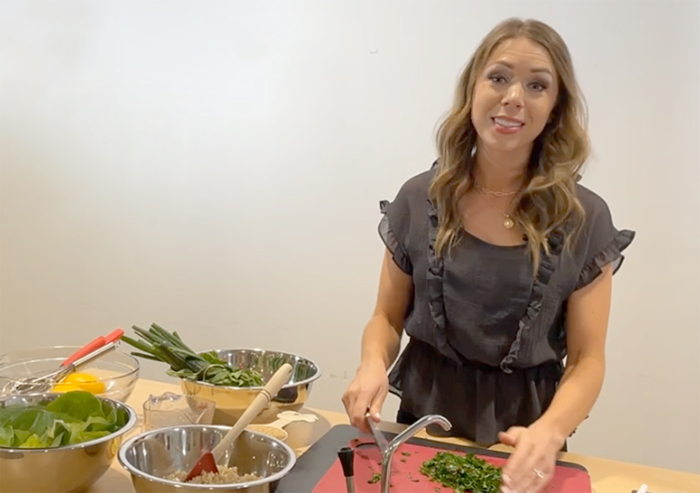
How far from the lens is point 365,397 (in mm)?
1133

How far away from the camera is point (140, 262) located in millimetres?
2432

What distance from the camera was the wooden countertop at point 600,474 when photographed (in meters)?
1.01

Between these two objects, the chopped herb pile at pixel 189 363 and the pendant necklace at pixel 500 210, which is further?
the pendant necklace at pixel 500 210

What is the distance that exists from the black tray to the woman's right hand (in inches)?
2.1

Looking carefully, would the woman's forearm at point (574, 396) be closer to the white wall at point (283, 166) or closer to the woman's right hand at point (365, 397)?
the woman's right hand at point (365, 397)

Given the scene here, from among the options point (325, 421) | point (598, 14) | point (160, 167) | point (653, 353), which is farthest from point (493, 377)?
point (160, 167)

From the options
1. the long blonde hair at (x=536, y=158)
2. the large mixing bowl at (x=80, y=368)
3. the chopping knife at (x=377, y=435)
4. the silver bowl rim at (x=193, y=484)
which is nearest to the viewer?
the silver bowl rim at (x=193, y=484)

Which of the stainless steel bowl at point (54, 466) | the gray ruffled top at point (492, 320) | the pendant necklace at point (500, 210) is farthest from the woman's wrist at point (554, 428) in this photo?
the stainless steel bowl at point (54, 466)

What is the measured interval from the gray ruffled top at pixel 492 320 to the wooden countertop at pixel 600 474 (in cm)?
8

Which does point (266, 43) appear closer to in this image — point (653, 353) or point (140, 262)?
point (140, 262)

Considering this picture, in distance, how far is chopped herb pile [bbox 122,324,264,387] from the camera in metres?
1.17

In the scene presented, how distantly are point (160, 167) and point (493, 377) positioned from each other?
1.51m

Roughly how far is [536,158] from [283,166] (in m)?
1.02

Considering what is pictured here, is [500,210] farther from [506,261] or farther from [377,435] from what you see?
[377,435]
